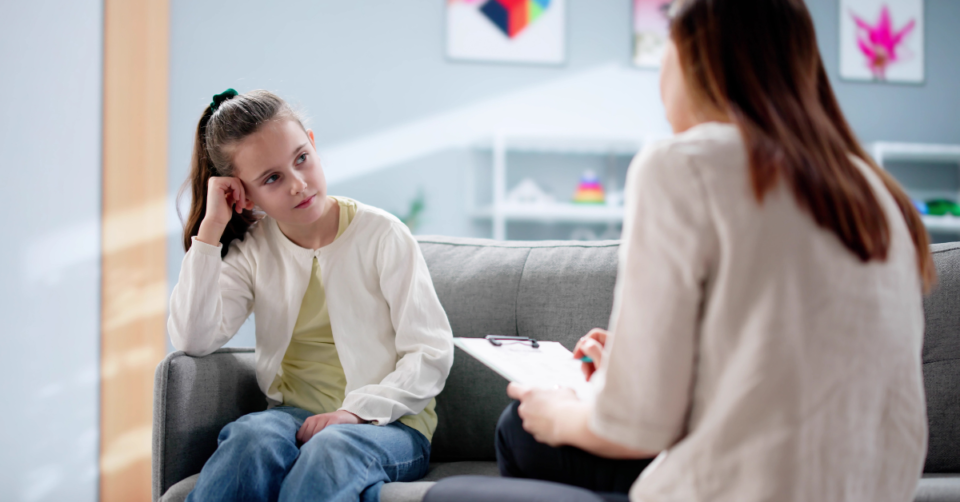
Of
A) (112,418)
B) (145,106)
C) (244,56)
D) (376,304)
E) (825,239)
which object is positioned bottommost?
(112,418)

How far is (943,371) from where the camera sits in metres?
1.20

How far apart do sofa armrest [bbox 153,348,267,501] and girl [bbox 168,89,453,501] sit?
0.05 m

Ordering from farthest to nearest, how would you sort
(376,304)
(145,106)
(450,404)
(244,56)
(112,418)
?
(244,56) < (145,106) < (112,418) < (450,404) < (376,304)

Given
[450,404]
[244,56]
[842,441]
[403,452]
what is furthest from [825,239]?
[244,56]

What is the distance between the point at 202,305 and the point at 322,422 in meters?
0.32

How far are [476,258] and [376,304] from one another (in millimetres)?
335

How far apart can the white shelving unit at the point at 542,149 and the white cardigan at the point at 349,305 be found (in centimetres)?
151

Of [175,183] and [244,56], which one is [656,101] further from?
[175,183]

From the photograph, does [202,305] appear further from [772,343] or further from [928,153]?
[928,153]

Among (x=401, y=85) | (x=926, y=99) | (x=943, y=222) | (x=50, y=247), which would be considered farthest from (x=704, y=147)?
(x=926, y=99)

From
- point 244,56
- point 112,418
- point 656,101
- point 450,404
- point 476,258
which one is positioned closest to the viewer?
point 450,404

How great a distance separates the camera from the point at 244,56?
2.84 meters

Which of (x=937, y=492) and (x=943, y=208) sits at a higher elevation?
(x=943, y=208)

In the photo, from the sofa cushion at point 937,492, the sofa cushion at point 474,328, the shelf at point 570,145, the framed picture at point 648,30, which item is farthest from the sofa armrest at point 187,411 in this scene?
the framed picture at point 648,30
